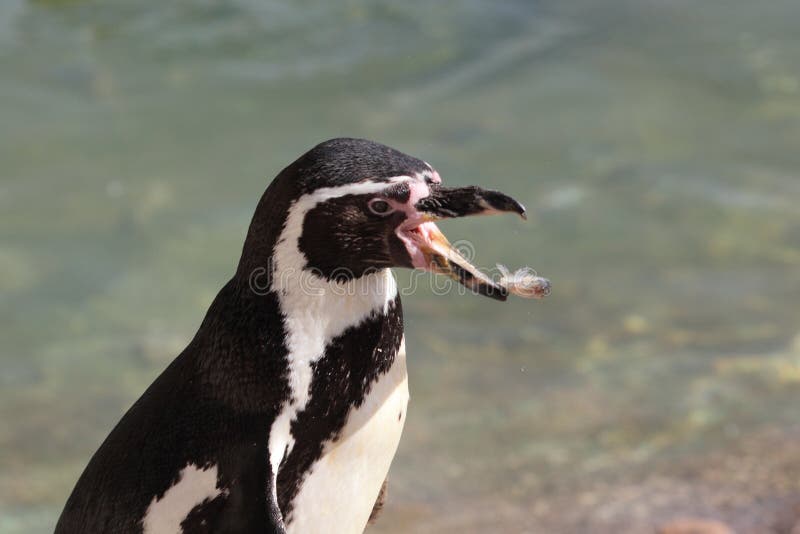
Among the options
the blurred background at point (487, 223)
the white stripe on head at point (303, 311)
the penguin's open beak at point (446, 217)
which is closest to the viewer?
the penguin's open beak at point (446, 217)

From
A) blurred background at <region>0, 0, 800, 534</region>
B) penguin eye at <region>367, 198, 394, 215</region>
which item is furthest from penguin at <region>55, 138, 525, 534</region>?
blurred background at <region>0, 0, 800, 534</region>

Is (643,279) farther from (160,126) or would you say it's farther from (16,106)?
(16,106)

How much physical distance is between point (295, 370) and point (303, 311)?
127 millimetres

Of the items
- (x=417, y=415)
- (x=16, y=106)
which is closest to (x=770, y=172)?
(x=417, y=415)

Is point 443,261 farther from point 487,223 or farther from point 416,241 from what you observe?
point 487,223

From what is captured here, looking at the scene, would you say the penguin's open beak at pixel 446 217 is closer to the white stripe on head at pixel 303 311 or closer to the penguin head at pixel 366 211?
the penguin head at pixel 366 211

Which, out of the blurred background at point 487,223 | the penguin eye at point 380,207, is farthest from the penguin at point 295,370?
the blurred background at point 487,223

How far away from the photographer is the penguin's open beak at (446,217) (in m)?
2.47

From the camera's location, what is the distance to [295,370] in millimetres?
2693

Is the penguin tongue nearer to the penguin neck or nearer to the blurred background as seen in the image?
the penguin neck

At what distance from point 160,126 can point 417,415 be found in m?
3.72

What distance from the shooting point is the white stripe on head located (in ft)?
8.69

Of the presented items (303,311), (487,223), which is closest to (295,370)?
(303,311)

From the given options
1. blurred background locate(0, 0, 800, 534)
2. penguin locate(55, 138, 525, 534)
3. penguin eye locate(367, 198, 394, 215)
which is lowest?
penguin locate(55, 138, 525, 534)
